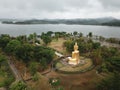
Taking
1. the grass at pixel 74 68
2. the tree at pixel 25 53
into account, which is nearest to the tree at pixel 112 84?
the grass at pixel 74 68

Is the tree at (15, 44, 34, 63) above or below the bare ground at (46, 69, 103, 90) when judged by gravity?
above

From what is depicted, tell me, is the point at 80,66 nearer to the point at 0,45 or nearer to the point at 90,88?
the point at 90,88

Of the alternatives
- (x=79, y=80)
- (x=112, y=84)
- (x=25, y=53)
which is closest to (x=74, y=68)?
(x=79, y=80)

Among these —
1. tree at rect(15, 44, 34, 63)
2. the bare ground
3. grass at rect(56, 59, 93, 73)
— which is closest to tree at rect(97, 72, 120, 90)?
the bare ground

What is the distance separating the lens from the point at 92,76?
2536 cm

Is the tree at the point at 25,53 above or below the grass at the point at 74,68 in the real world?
above

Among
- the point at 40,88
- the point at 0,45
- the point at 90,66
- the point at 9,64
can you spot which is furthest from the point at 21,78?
the point at 0,45

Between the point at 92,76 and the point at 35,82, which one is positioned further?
the point at 92,76

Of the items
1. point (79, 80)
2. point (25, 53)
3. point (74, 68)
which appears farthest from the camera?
point (25, 53)

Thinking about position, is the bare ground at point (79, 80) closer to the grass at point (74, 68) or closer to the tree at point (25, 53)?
the grass at point (74, 68)

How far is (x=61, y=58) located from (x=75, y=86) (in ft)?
45.1

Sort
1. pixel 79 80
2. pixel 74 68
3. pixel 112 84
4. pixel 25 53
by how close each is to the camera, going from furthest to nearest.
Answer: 1. pixel 25 53
2. pixel 74 68
3. pixel 79 80
4. pixel 112 84

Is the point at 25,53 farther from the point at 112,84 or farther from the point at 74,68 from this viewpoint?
the point at 112,84

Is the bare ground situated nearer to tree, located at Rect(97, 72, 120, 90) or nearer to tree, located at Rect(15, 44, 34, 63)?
tree, located at Rect(97, 72, 120, 90)
